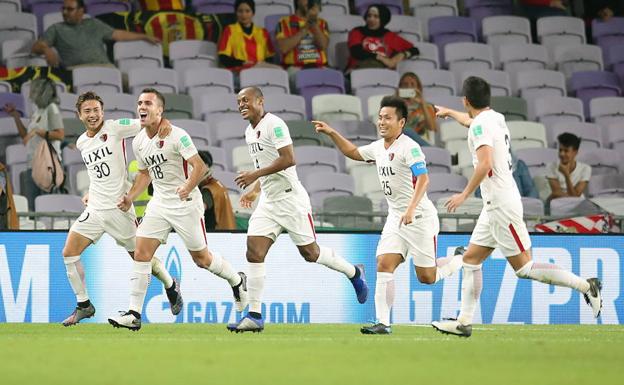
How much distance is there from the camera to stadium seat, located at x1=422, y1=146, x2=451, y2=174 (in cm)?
1781

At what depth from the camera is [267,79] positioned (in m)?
19.1

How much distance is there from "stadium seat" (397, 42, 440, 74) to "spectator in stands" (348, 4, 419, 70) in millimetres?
259

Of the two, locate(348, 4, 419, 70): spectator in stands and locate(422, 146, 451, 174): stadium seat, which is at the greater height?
locate(348, 4, 419, 70): spectator in stands

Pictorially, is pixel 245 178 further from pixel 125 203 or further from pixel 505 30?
pixel 505 30

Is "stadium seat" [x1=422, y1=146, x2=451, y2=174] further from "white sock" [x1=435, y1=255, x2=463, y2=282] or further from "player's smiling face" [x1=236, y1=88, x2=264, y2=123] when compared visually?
"player's smiling face" [x1=236, y1=88, x2=264, y2=123]

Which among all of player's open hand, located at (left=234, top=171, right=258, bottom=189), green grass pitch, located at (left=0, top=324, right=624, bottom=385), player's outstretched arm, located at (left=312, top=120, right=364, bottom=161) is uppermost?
player's outstretched arm, located at (left=312, top=120, right=364, bottom=161)

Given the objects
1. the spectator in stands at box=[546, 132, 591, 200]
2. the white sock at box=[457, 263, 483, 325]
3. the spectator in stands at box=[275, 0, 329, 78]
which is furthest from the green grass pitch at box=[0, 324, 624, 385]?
the spectator in stands at box=[275, 0, 329, 78]

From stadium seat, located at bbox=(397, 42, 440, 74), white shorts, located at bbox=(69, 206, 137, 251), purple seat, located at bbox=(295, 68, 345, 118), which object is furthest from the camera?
stadium seat, located at bbox=(397, 42, 440, 74)

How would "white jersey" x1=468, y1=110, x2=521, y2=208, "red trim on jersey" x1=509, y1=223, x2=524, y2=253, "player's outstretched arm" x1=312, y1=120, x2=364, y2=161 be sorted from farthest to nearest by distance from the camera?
"player's outstretched arm" x1=312, y1=120, x2=364, y2=161 < "red trim on jersey" x1=509, y1=223, x2=524, y2=253 < "white jersey" x1=468, y1=110, x2=521, y2=208

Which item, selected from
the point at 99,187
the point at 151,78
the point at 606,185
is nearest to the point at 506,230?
the point at 99,187

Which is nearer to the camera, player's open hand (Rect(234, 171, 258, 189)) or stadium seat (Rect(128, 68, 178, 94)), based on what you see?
player's open hand (Rect(234, 171, 258, 189))

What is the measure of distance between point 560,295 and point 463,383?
7597 millimetres

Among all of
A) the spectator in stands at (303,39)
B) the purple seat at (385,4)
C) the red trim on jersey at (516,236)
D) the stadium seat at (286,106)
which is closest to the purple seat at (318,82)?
the spectator in stands at (303,39)

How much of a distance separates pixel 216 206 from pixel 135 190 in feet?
8.38
